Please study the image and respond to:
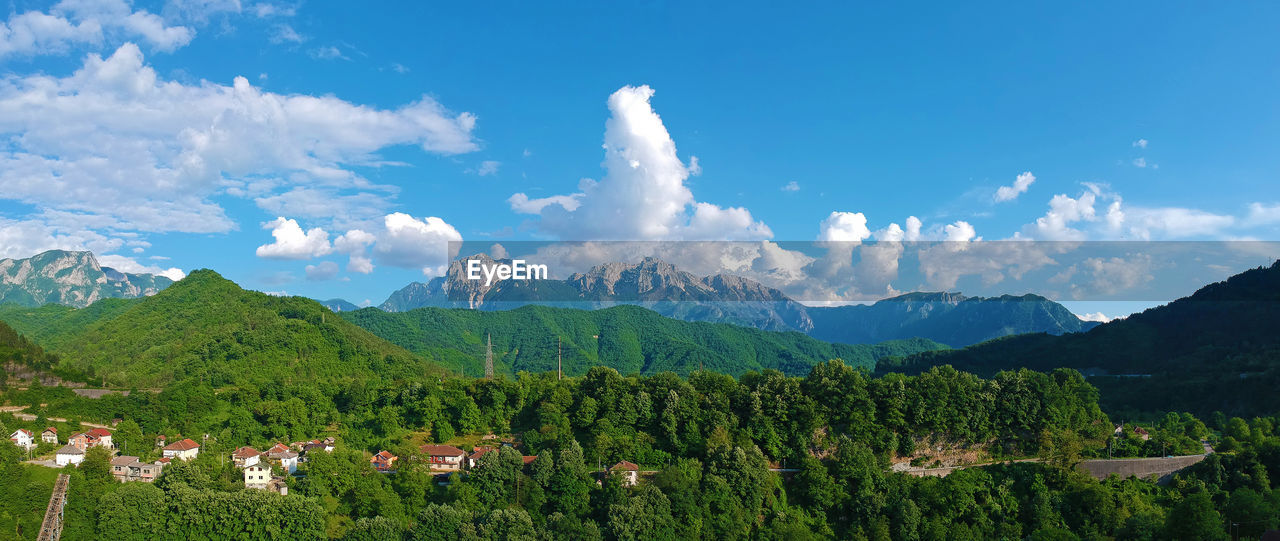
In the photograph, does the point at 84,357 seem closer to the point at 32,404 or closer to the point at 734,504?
the point at 32,404

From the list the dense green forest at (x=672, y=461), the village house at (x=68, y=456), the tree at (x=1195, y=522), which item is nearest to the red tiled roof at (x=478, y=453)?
the dense green forest at (x=672, y=461)

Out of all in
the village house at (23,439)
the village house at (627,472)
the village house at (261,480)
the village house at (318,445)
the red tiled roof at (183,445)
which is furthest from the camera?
the village house at (318,445)

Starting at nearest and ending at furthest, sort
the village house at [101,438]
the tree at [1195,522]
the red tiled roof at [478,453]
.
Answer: the tree at [1195,522] → the red tiled roof at [478,453] → the village house at [101,438]

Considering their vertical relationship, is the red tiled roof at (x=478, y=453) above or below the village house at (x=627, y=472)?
above

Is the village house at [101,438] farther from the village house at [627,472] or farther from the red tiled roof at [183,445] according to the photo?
the village house at [627,472]

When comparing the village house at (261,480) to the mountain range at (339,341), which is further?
the mountain range at (339,341)

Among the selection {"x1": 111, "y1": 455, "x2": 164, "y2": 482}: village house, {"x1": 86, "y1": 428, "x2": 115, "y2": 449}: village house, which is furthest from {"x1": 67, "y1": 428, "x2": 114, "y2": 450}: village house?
{"x1": 111, "y1": 455, "x2": 164, "y2": 482}: village house
